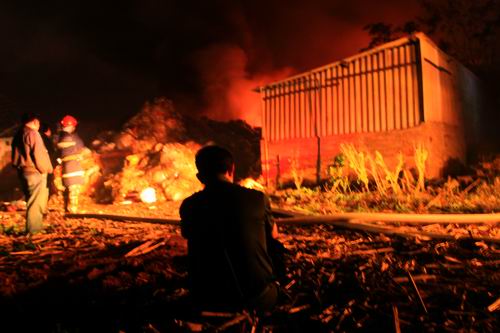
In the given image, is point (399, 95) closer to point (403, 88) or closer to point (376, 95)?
point (403, 88)

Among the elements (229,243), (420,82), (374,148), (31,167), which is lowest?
(229,243)

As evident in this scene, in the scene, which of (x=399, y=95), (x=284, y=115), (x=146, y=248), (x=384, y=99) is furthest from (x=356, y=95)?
(x=146, y=248)

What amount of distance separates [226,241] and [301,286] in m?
1.41

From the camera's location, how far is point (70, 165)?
28.7 ft

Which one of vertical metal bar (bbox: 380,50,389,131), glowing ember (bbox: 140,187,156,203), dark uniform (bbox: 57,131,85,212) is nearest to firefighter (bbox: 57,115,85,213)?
dark uniform (bbox: 57,131,85,212)

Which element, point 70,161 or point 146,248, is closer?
point 146,248

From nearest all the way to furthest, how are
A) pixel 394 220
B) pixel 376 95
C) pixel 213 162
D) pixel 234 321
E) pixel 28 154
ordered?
1. pixel 213 162
2. pixel 234 321
3. pixel 394 220
4. pixel 28 154
5. pixel 376 95

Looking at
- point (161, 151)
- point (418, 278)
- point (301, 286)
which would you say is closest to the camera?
point (418, 278)

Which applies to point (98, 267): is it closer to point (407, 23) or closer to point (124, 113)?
point (124, 113)

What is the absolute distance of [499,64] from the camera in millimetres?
20922

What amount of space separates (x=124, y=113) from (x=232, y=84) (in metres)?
5.47

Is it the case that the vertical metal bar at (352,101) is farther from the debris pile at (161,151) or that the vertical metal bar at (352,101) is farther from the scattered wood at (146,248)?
the scattered wood at (146,248)

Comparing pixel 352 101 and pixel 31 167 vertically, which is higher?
pixel 352 101

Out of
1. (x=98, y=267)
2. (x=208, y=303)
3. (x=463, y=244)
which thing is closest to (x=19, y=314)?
(x=98, y=267)
